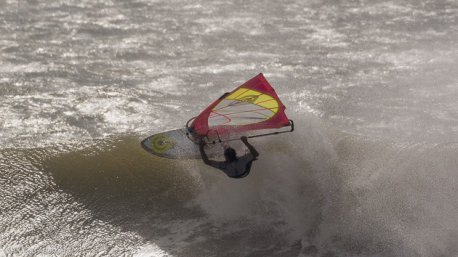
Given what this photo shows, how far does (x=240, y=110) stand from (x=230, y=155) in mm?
1508

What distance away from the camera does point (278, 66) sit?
21.0m

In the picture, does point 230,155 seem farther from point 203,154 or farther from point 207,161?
point 203,154

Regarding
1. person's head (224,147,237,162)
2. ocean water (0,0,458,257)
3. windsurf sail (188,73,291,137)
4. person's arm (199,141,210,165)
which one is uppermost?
windsurf sail (188,73,291,137)

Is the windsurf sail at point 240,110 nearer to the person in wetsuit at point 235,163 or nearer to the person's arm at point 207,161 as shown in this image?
the person's arm at point 207,161

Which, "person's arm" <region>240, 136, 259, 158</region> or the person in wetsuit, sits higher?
"person's arm" <region>240, 136, 259, 158</region>

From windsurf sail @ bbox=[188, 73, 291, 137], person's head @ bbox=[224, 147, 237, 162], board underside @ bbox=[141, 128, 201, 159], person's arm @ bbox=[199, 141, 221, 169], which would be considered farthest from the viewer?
board underside @ bbox=[141, 128, 201, 159]

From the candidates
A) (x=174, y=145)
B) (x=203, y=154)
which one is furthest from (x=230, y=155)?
(x=174, y=145)

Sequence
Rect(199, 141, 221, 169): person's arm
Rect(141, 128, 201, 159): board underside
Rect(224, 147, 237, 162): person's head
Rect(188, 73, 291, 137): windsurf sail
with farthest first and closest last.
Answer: Rect(141, 128, 201, 159): board underside, Rect(188, 73, 291, 137): windsurf sail, Rect(199, 141, 221, 169): person's arm, Rect(224, 147, 237, 162): person's head

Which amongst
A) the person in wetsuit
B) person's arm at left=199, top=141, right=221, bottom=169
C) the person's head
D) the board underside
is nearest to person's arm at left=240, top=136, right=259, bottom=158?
the person in wetsuit

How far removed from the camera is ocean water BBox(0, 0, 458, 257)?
12992 millimetres

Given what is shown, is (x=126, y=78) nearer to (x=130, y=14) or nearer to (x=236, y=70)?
(x=236, y=70)

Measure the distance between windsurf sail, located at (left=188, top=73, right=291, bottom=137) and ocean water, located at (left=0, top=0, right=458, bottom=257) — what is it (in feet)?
4.00

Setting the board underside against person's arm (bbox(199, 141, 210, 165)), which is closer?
person's arm (bbox(199, 141, 210, 165))

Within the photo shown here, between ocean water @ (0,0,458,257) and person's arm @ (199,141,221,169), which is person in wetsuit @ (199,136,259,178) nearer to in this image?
person's arm @ (199,141,221,169)
